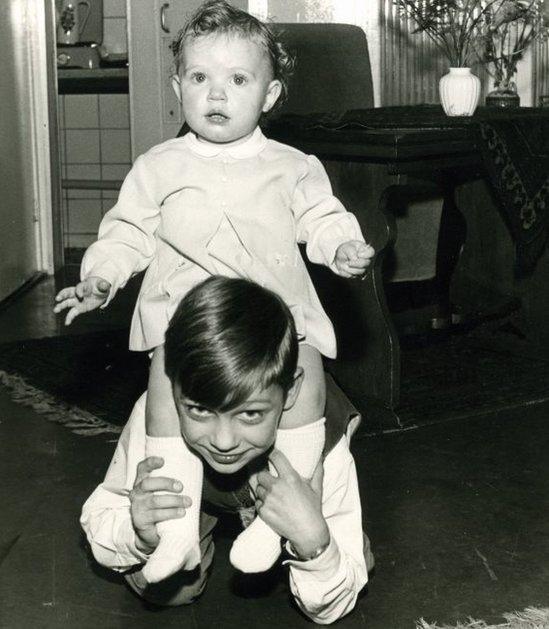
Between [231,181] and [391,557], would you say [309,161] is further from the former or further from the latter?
[391,557]

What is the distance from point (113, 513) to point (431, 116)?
177cm

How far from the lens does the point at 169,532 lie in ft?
4.57

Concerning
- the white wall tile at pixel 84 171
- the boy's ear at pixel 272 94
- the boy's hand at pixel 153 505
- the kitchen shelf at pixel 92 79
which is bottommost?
the white wall tile at pixel 84 171

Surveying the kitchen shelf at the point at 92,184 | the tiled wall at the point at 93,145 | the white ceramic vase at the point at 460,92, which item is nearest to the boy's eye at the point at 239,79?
the white ceramic vase at the point at 460,92

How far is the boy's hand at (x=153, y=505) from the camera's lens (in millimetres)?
1386

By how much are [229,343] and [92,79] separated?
13.2 ft

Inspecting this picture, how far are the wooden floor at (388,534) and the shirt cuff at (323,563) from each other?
145mm

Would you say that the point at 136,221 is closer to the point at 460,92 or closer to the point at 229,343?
the point at 229,343

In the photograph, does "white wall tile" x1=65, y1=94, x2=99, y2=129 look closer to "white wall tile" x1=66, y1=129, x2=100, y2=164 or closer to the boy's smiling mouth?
"white wall tile" x1=66, y1=129, x2=100, y2=164

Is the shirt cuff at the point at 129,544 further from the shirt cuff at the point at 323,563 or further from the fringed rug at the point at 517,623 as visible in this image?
the fringed rug at the point at 517,623

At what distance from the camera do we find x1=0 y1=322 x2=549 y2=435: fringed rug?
2549mm

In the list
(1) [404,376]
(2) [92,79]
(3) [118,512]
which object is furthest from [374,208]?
(2) [92,79]

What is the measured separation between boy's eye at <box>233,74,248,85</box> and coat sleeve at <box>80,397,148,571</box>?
0.50 metres

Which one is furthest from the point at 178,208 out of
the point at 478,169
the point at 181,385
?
the point at 478,169
